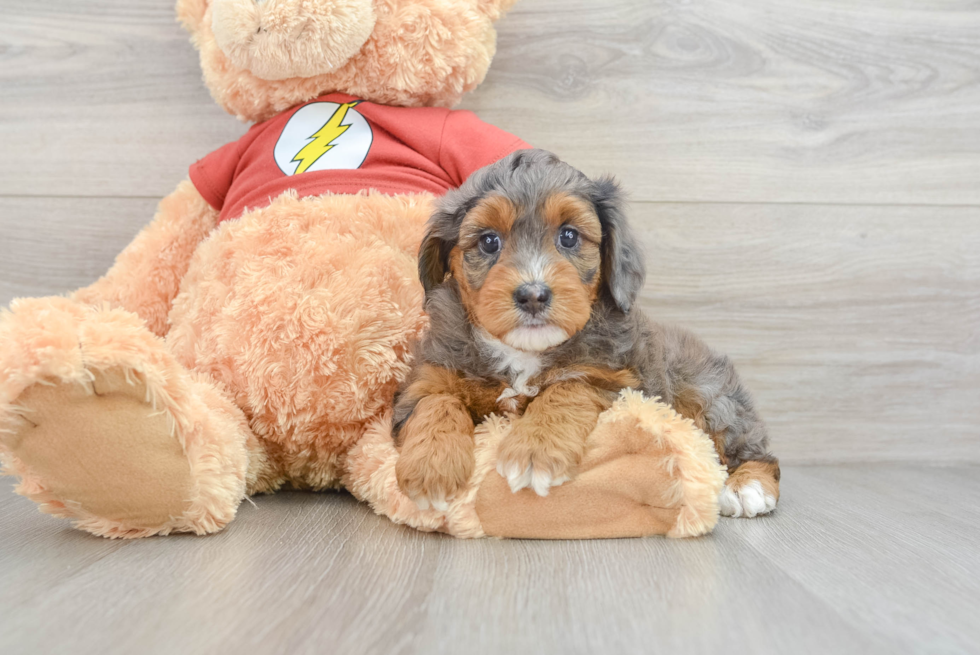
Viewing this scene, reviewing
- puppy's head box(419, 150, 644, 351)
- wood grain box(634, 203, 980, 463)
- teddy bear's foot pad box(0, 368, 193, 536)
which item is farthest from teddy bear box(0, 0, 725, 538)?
wood grain box(634, 203, 980, 463)

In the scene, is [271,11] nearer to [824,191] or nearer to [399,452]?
[399,452]

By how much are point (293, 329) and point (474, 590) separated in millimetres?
754

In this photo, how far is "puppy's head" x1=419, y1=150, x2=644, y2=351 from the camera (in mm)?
1417

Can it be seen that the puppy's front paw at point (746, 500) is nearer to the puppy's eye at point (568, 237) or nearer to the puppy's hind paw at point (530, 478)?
the puppy's hind paw at point (530, 478)

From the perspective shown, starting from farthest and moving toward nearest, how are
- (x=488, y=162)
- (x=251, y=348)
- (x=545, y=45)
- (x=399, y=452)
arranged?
(x=545, y=45) < (x=488, y=162) < (x=251, y=348) < (x=399, y=452)

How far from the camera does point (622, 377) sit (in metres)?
1.57

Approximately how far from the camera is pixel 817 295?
2465 mm

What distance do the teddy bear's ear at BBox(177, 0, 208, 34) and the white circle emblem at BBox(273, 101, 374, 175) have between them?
0.42m

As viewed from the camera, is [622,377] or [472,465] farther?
[622,377]

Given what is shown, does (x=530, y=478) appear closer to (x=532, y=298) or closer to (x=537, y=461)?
(x=537, y=461)

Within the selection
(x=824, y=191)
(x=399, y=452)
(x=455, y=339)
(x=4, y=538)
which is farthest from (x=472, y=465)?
(x=824, y=191)

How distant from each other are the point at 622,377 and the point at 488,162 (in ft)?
2.41

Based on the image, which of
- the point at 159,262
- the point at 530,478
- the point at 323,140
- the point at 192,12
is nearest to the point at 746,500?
the point at 530,478

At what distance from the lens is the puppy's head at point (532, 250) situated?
142cm
